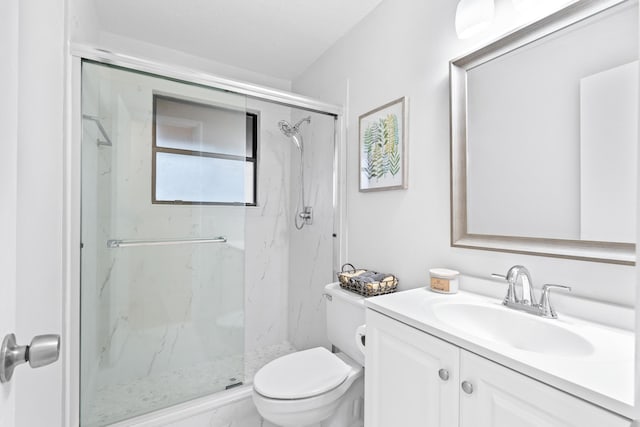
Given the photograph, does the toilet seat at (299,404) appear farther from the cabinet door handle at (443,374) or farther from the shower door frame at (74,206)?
the shower door frame at (74,206)

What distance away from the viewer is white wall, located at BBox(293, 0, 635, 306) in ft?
3.78

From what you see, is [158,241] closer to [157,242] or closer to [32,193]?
[157,242]

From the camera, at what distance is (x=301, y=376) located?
4.68 ft

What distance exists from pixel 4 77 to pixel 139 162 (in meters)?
1.23

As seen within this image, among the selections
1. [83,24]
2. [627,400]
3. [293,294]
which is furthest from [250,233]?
[627,400]

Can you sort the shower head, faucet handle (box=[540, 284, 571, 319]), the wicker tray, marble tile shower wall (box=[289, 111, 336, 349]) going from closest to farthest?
faucet handle (box=[540, 284, 571, 319]) → the wicker tray → marble tile shower wall (box=[289, 111, 336, 349]) → the shower head

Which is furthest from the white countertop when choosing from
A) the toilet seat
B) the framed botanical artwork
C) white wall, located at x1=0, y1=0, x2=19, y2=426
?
white wall, located at x1=0, y1=0, x2=19, y2=426

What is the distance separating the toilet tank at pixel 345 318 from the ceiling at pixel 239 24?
1.63 metres

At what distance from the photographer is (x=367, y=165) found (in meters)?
1.75

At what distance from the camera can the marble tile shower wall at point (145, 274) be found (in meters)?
1.46

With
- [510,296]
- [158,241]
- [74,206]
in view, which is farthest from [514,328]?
[74,206]

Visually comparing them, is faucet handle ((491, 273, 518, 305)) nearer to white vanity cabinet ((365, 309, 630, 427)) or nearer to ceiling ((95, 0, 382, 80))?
white vanity cabinet ((365, 309, 630, 427))

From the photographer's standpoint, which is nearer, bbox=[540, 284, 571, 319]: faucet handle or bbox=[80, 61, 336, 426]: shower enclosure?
bbox=[540, 284, 571, 319]: faucet handle

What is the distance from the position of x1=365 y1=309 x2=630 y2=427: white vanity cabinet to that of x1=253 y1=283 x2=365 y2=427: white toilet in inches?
9.5
